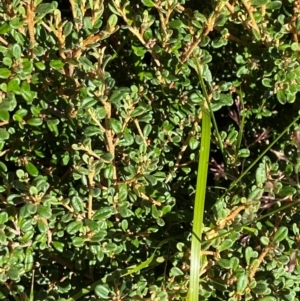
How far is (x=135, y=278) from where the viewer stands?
1.65m

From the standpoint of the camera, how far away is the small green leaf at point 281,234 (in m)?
1.51

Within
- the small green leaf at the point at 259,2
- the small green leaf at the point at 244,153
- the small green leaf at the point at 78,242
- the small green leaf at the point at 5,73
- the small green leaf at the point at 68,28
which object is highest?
the small green leaf at the point at 259,2

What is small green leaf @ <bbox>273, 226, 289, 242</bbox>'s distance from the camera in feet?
4.97

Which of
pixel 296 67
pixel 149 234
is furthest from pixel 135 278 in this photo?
pixel 296 67

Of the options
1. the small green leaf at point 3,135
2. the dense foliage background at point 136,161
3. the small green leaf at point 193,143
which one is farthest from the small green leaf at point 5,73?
the small green leaf at point 193,143

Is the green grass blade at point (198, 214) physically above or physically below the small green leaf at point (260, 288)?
above

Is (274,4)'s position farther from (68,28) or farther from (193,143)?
(68,28)

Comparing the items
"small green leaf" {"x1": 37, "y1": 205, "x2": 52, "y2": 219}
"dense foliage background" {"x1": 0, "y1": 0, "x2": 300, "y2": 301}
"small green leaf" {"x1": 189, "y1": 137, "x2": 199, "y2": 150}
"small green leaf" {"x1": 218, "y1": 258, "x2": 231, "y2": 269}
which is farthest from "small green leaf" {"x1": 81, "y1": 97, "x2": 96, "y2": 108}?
"small green leaf" {"x1": 218, "y1": 258, "x2": 231, "y2": 269}

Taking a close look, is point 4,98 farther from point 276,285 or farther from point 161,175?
point 276,285

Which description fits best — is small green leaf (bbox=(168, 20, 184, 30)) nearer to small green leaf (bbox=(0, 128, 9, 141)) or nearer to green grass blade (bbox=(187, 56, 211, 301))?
green grass blade (bbox=(187, 56, 211, 301))

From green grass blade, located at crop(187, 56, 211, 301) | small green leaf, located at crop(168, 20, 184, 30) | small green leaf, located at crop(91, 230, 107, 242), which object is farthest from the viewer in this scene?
small green leaf, located at crop(168, 20, 184, 30)

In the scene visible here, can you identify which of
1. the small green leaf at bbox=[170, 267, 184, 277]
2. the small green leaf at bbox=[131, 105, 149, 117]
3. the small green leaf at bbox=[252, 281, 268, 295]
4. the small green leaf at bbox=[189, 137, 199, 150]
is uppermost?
the small green leaf at bbox=[131, 105, 149, 117]

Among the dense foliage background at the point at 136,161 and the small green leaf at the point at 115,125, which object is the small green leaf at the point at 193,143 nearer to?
the dense foliage background at the point at 136,161

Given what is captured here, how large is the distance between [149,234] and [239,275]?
288 mm
